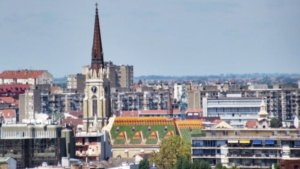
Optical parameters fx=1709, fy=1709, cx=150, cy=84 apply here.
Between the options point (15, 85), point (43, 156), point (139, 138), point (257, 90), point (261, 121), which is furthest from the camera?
point (15, 85)

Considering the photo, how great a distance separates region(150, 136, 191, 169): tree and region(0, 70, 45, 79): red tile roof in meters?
72.4

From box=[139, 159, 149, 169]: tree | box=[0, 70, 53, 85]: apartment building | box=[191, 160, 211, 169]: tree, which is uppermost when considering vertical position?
box=[0, 70, 53, 85]: apartment building

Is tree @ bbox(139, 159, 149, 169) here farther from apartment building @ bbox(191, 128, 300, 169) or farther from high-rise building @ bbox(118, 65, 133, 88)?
high-rise building @ bbox(118, 65, 133, 88)

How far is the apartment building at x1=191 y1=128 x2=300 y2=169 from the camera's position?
64.8 metres

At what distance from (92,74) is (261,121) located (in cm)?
1814

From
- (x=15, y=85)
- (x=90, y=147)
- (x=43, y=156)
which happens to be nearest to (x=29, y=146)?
(x=43, y=156)

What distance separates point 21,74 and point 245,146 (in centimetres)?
8551

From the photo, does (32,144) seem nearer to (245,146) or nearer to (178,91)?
(245,146)

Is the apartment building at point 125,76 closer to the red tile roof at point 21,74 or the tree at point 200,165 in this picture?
the red tile roof at point 21,74

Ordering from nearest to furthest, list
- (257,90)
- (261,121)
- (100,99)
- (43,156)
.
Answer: (43,156) → (261,121) → (100,99) → (257,90)

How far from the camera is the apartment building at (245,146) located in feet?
212

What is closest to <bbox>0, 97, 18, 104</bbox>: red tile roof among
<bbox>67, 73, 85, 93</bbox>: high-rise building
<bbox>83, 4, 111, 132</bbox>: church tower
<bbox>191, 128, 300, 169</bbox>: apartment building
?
<bbox>67, 73, 85, 93</bbox>: high-rise building

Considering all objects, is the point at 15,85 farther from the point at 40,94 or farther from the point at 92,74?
the point at 92,74

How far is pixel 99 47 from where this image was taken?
9231 centimetres
